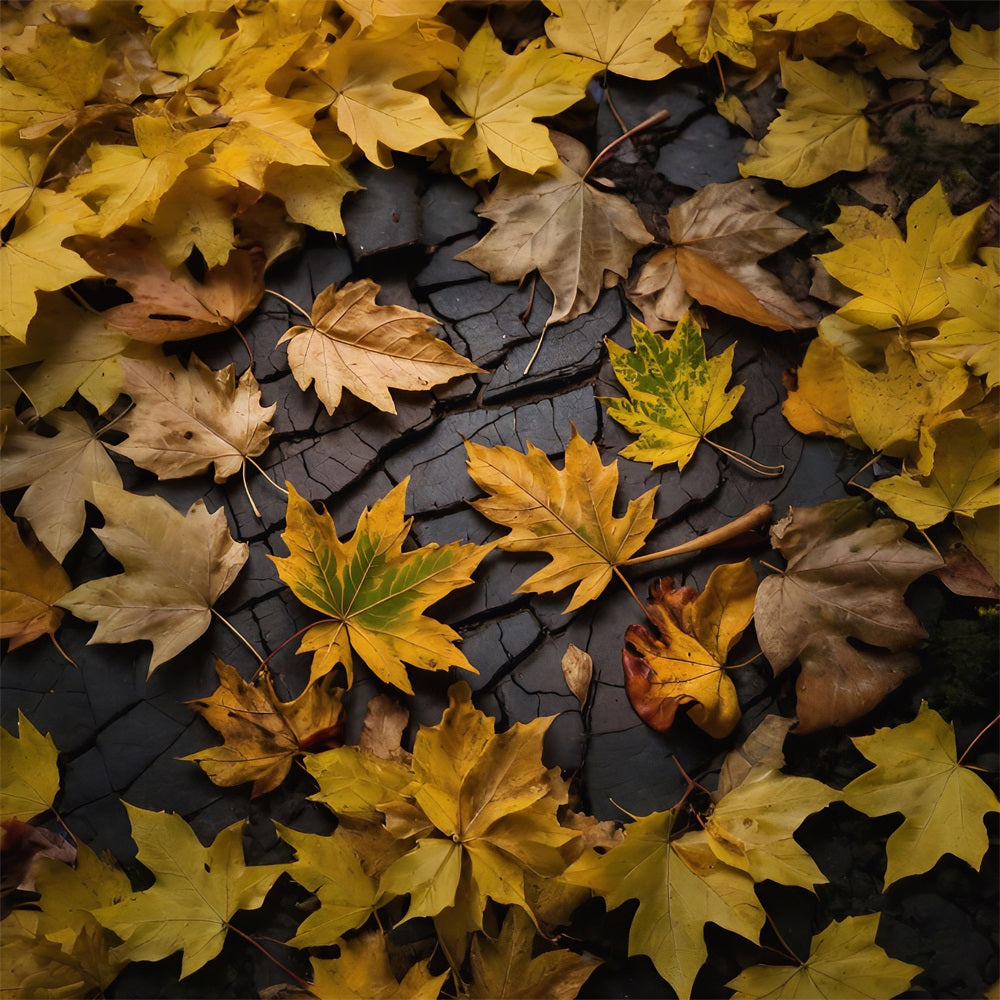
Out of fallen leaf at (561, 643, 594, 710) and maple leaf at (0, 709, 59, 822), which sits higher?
maple leaf at (0, 709, 59, 822)

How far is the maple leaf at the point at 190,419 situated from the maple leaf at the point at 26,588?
0.24 metres

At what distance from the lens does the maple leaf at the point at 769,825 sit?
1.33 meters

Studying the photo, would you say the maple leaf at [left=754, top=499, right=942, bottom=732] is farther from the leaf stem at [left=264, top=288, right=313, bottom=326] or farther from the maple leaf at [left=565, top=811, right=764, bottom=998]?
the leaf stem at [left=264, top=288, right=313, bottom=326]

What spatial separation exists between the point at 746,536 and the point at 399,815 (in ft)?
2.62

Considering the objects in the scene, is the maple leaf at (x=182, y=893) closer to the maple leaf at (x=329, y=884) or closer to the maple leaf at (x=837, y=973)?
the maple leaf at (x=329, y=884)

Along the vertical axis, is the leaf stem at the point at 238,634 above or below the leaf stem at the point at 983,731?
above

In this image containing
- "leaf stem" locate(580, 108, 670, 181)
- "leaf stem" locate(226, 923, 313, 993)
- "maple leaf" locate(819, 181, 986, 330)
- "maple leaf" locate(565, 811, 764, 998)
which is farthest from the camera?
"leaf stem" locate(580, 108, 670, 181)

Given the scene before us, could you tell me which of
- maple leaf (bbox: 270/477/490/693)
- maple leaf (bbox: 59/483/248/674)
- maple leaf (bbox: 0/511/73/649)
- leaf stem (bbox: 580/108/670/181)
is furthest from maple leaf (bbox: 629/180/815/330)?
maple leaf (bbox: 0/511/73/649)

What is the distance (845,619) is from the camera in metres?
1.44

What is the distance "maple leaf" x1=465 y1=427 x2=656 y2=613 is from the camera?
4.92ft

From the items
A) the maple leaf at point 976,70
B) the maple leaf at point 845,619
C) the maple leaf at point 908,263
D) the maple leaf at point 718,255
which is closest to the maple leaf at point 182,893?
the maple leaf at point 845,619

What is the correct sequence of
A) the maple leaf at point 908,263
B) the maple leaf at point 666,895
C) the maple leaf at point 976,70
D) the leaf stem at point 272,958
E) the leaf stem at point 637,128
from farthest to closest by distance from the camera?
the leaf stem at point 637,128 < the maple leaf at point 976,70 < the maple leaf at point 908,263 < the leaf stem at point 272,958 < the maple leaf at point 666,895

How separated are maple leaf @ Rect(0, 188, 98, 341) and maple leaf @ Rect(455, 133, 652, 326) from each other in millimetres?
720

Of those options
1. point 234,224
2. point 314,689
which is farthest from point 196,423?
point 314,689
